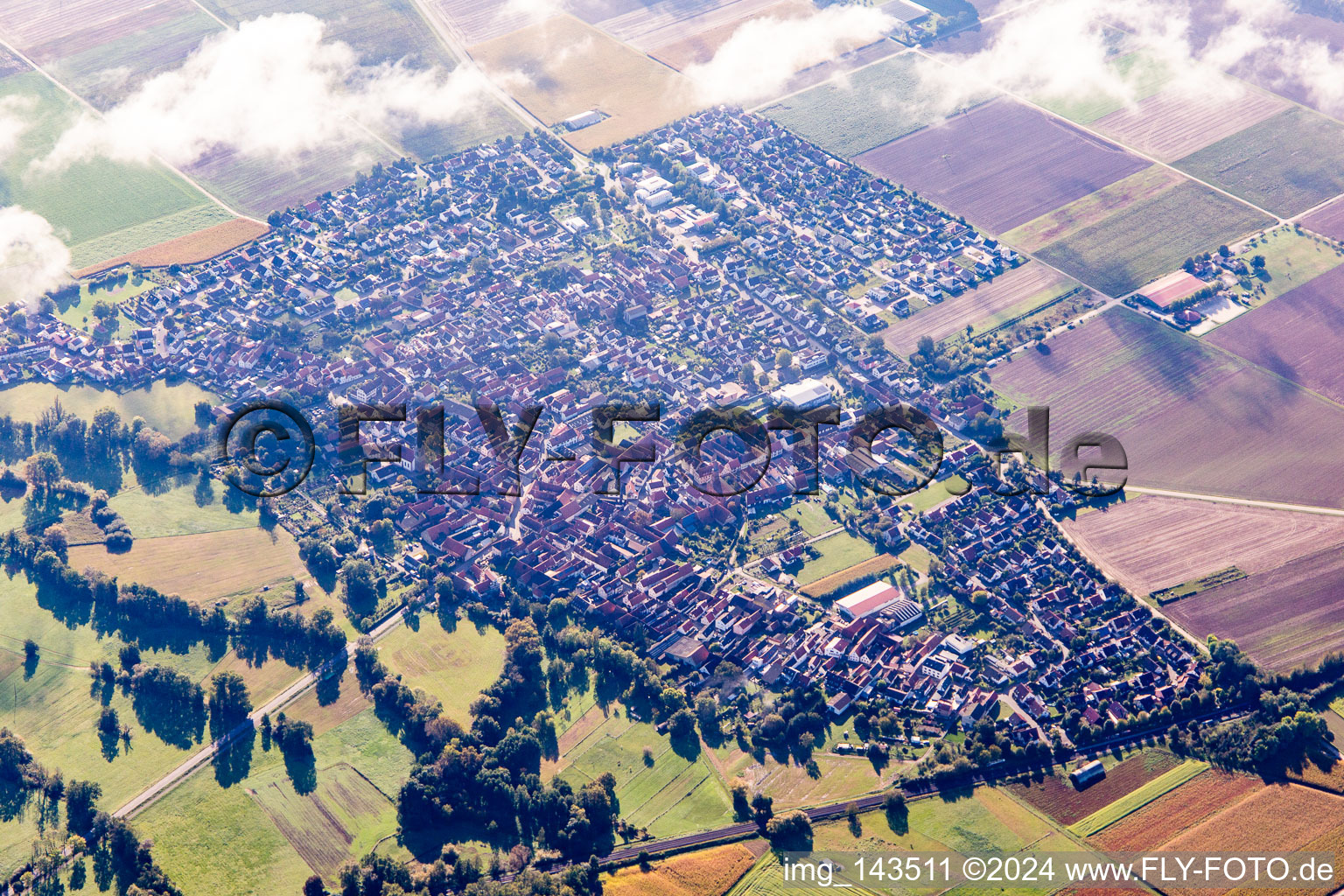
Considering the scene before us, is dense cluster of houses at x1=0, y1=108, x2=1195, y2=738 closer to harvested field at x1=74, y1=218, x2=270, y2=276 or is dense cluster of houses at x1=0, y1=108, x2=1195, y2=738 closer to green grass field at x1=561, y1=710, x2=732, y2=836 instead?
harvested field at x1=74, y1=218, x2=270, y2=276

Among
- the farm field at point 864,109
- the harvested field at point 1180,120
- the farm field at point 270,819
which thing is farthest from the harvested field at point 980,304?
the farm field at point 270,819

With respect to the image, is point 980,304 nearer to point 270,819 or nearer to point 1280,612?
point 1280,612

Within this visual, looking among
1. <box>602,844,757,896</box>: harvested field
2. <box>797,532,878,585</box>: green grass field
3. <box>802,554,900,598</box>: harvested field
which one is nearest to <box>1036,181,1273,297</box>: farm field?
<box>797,532,878,585</box>: green grass field

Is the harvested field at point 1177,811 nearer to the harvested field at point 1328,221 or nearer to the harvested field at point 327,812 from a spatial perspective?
the harvested field at point 327,812

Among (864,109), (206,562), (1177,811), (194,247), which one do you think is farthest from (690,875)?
(864,109)

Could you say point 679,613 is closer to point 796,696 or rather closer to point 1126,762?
point 796,696

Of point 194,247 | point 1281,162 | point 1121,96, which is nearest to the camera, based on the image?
point 194,247
